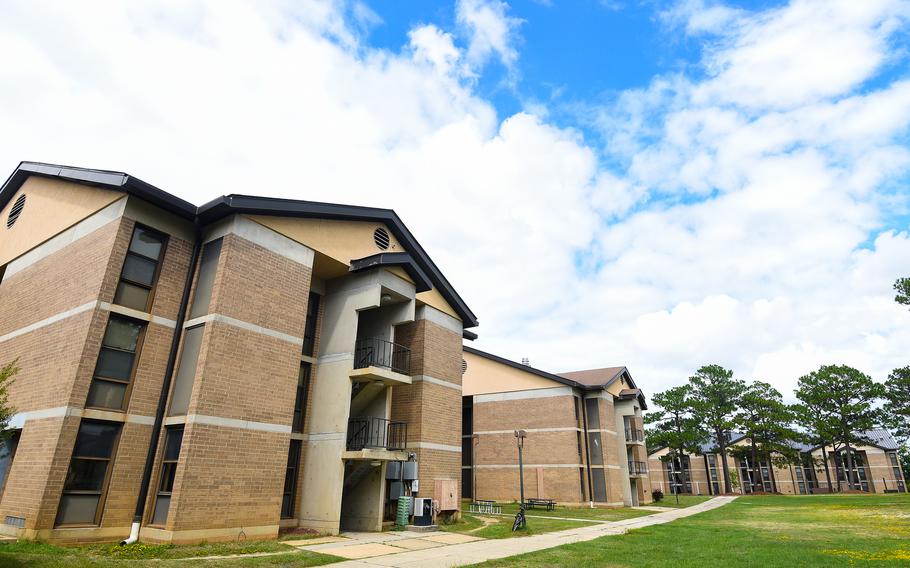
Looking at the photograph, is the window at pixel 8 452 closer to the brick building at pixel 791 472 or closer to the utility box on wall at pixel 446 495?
the utility box on wall at pixel 446 495

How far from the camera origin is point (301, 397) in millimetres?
16828

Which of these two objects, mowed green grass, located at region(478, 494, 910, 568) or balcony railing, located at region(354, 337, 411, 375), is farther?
balcony railing, located at region(354, 337, 411, 375)

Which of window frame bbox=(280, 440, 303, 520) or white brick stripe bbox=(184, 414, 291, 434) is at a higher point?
white brick stripe bbox=(184, 414, 291, 434)

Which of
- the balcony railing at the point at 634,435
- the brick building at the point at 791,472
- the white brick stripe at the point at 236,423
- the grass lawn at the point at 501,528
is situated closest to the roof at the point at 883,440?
the brick building at the point at 791,472

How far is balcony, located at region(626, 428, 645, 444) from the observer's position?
127ft

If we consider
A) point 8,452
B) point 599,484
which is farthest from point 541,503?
point 8,452

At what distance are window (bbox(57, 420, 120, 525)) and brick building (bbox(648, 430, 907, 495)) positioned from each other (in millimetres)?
68747

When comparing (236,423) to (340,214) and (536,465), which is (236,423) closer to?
(340,214)

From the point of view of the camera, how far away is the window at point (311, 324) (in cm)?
1733

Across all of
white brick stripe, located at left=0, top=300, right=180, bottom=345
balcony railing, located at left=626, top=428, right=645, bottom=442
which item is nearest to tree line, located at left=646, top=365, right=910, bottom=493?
balcony railing, located at left=626, top=428, right=645, bottom=442

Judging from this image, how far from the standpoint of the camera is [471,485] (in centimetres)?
3516

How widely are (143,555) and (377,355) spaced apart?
31.5ft

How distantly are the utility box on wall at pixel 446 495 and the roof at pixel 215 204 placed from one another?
28.2 ft

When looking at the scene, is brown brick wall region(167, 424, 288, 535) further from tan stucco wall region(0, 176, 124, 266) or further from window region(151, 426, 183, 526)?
tan stucco wall region(0, 176, 124, 266)
